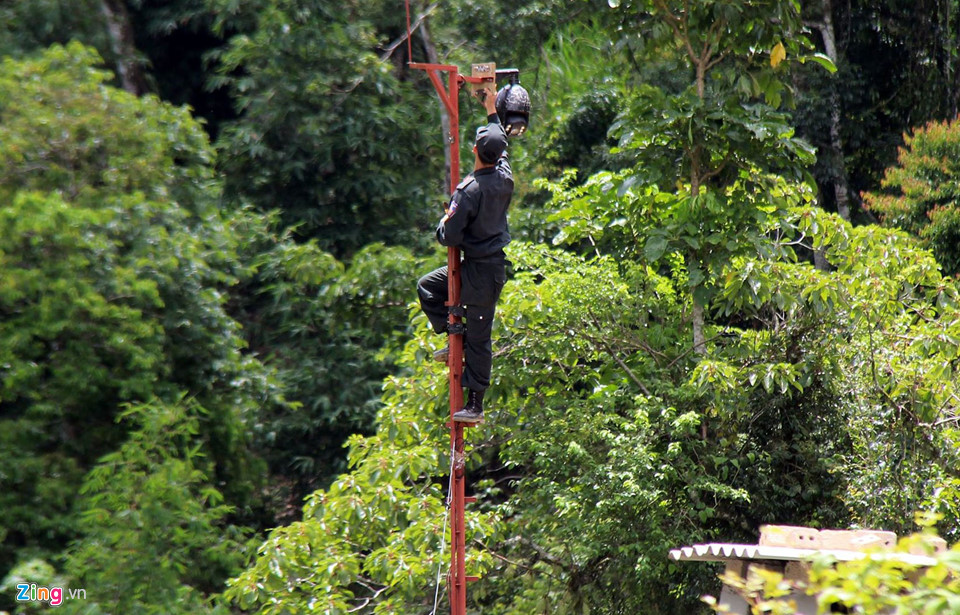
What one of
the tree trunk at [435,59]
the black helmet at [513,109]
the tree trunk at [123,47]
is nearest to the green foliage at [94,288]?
the tree trunk at [435,59]

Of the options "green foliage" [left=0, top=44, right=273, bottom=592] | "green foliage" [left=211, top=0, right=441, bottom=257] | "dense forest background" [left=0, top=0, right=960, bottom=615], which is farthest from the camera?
"green foliage" [left=211, top=0, right=441, bottom=257]

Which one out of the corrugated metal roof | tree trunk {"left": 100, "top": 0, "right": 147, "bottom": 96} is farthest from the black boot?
tree trunk {"left": 100, "top": 0, "right": 147, "bottom": 96}

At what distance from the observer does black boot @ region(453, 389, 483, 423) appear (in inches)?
219

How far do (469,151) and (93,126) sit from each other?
13.0 feet

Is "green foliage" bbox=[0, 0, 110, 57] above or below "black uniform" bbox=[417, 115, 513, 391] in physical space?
above

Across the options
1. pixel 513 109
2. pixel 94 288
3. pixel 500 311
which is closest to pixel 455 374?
pixel 513 109

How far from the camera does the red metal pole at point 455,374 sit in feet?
17.9

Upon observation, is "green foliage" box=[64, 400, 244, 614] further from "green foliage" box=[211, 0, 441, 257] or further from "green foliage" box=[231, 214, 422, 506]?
"green foliage" box=[211, 0, 441, 257]

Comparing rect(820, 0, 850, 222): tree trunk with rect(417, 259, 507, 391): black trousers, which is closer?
rect(417, 259, 507, 391): black trousers

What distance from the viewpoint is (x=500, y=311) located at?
7.68 m

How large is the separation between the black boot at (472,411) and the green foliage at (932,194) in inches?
232

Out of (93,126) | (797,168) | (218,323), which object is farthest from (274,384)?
(797,168)

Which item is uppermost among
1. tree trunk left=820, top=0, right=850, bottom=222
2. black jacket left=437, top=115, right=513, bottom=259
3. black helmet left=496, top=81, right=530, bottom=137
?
tree trunk left=820, top=0, right=850, bottom=222

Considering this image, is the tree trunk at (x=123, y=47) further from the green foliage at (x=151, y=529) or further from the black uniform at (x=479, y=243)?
the black uniform at (x=479, y=243)
